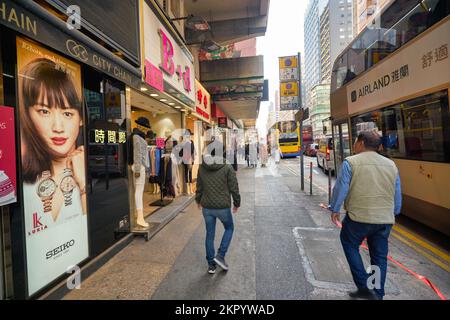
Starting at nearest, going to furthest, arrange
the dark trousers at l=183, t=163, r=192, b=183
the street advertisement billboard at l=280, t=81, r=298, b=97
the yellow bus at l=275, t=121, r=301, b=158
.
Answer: the dark trousers at l=183, t=163, r=192, b=183 < the street advertisement billboard at l=280, t=81, r=298, b=97 < the yellow bus at l=275, t=121, r=301, b=158

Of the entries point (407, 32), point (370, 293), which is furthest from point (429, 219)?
point (407, 32)

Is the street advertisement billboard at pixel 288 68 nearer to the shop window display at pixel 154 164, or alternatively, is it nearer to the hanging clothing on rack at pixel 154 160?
the shop window display at pixel 154 164

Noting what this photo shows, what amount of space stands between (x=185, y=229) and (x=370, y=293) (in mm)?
3468

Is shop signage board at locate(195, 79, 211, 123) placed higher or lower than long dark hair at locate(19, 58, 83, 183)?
higher

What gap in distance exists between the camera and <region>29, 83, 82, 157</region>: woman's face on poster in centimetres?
262

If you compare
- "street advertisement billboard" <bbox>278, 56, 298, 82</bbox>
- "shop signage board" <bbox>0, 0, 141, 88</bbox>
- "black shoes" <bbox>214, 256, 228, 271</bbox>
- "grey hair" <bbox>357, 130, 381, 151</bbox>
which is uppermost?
"street advertisement billboard" <bbox>278, 56, 298, 82</bbox>

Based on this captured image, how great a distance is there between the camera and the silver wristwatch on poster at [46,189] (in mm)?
2589

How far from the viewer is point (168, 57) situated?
19.6 ft

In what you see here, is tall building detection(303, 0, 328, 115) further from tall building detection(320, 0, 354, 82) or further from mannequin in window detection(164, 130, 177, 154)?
mannequin in window detection(164, 130, 177, 154)

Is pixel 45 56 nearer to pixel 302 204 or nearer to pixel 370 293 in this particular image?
pixel 370 293

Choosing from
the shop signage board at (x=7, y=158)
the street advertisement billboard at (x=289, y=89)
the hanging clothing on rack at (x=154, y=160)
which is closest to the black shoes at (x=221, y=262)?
the shop signage board at (x=7, y=158)

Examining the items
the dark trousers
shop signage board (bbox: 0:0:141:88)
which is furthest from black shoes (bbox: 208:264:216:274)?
the dark trousers

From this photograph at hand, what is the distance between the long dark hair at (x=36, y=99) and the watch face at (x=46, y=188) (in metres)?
0.12

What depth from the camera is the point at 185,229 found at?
4891 mm
